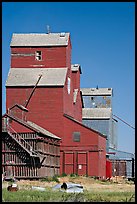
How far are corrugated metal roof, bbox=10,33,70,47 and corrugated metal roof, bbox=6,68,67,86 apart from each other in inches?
111

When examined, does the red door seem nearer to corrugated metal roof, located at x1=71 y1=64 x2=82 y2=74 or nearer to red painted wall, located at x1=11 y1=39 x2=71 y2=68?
red painted wall, located at x1=11 y1=39 x2=71 y2=68

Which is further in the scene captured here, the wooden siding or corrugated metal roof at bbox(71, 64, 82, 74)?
corrugated metal roof at bbox(71, 64, 82, 74)

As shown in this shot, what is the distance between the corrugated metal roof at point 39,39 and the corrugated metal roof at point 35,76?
9.29ft

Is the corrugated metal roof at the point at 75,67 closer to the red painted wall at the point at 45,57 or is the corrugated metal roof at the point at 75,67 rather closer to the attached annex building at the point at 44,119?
the attached annex building at the point at 44,119

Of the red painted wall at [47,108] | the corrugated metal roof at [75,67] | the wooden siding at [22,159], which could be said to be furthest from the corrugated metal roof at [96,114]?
the wooden siding at [22,159]

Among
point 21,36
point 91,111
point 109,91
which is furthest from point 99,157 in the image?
point 109,91

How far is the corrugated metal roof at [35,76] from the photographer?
55.9 metres

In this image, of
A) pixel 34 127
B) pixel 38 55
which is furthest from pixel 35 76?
pixel 34 127

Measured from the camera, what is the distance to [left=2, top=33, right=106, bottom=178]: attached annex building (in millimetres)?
49062

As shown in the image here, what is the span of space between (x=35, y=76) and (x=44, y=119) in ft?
16.7

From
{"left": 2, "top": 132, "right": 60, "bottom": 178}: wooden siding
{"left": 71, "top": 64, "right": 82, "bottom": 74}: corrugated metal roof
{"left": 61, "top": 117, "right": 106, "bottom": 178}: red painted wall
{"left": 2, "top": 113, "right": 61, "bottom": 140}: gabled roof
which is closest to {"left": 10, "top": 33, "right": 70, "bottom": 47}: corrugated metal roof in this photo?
{"left": 71, "top": 64, "right": 82, "bottom": 74}: corrugated metal roof

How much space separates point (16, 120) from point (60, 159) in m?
7.90

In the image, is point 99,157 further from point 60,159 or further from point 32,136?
point 32,136

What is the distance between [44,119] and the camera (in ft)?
180
